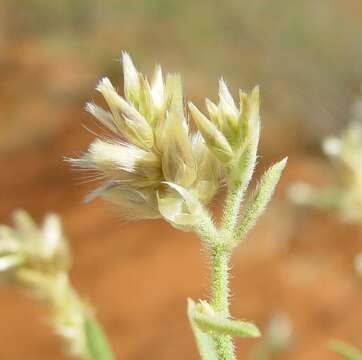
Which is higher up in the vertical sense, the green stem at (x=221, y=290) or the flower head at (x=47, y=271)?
the flower head at (x=47, y=271)

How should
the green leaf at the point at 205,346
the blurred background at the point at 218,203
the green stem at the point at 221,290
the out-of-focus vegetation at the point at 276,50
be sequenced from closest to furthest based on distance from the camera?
the green stem at the point at 221,290 → the green leaf at the point at 205,346 → the blurred background at the point at 218,203 → the out-of-focus vegetation at the point at 276,50

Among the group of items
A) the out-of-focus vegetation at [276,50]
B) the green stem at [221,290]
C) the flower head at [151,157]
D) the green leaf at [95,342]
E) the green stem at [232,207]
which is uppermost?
the out-of-focus vegetation at [276,50]

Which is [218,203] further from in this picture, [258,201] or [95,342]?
[258,201]

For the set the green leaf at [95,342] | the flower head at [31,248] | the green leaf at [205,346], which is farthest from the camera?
the flower head at [31,248]

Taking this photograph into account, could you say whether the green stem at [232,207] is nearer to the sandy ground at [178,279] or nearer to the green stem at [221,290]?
the green stem at [221,290]

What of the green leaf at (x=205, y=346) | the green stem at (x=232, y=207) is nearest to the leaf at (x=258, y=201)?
the green stem at (x=232, y=207)
